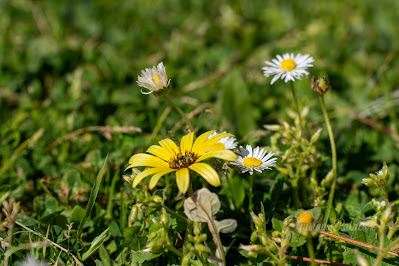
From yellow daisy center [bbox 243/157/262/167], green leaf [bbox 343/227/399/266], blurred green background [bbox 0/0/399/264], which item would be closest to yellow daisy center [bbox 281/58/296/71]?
blurred green background [bbox 0/0/399/264]

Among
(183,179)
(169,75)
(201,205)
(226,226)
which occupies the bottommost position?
(226,226)

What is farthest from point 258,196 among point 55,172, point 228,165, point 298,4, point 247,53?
point 298,4

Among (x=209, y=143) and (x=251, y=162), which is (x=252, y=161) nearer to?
(x=251, y=162)

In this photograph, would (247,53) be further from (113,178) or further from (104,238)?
(104,238)

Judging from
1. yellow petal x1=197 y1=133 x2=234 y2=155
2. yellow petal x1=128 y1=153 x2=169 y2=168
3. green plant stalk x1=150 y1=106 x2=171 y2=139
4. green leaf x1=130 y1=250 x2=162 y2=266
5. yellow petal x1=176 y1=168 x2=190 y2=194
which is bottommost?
green leaf x1=130 y1=250 x2=162 y2=266

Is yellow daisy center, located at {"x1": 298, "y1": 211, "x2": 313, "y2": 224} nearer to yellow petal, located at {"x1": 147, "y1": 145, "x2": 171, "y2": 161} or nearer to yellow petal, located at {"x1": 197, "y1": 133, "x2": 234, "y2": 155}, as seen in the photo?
yellow petal, located at {"x1": 197, "y1": 133, "x2": 234, "y2": 155}

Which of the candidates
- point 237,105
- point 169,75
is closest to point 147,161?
point 237,105

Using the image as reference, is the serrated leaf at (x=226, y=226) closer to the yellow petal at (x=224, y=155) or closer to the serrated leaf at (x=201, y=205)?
the serrated leaf at (x=201, y=205)
